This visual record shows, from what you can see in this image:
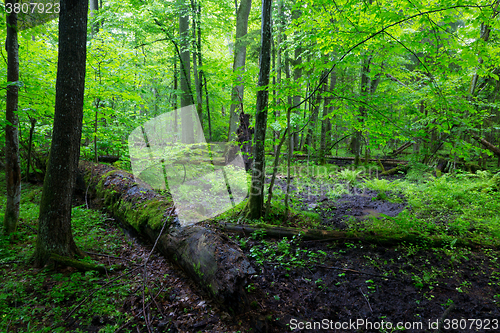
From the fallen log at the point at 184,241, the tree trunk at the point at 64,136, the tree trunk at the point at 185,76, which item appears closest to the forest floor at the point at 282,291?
the fallen log at the point at 184,241

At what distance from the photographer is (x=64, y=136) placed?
3.44 meters

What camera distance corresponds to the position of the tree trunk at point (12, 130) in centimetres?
395

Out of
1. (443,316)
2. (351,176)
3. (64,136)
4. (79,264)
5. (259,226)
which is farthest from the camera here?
(351,176)

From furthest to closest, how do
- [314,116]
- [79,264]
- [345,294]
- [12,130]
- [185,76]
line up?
[185,76], [314,116], [12,130], [79,264], [345,294]

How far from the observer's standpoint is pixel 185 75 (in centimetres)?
1071

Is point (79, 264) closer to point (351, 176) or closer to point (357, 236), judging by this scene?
point (357, 236)

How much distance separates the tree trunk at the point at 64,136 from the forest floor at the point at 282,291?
479 millimetres

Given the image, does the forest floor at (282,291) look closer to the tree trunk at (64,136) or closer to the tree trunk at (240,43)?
the tree trunk at (64,136)

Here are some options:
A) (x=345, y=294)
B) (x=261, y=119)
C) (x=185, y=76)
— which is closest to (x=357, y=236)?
(x=345, y=294)

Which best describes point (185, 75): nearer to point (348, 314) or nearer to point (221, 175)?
point (221, 175)

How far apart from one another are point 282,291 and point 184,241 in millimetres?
1796

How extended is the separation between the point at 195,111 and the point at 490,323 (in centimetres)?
1143

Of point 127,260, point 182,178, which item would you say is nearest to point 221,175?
point 182,178

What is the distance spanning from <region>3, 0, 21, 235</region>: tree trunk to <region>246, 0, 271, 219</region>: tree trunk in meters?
4.29
